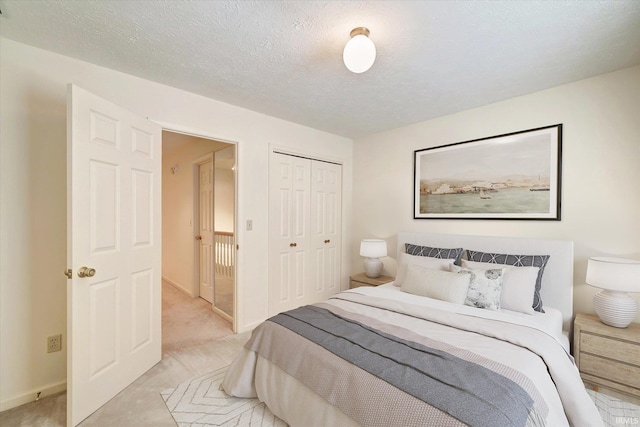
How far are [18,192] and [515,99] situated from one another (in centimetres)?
414

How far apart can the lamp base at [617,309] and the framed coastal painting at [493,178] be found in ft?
2.40

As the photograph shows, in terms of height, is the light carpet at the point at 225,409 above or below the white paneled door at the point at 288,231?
below

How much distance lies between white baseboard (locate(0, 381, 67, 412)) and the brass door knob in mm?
963

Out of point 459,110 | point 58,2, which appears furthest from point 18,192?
point 459,110

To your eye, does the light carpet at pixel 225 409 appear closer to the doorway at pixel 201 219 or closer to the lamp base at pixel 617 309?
the lamp base at pixel 617 309

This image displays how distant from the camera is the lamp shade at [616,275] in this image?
6.16 feet

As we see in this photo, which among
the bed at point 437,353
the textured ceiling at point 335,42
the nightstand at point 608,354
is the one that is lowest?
the nightstand at point 608,354

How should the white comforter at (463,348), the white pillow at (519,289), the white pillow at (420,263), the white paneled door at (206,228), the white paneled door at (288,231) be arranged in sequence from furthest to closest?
the white paneled door at (206,228)
the white paneled door at (288,231)
the white pillow at (420,263)
the white pillow at (519,289)
the white comforter at (463,348)

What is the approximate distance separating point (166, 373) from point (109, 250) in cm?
110

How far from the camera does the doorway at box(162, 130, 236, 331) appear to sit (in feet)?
12.6

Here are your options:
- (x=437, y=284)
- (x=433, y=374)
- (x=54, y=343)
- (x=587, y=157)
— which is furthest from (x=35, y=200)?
(x=587, y=157)

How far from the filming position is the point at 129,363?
207cm

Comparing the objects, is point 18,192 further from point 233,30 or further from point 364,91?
point 364,91

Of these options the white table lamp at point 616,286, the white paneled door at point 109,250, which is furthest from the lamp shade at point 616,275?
the white paneled door at point 109,250
